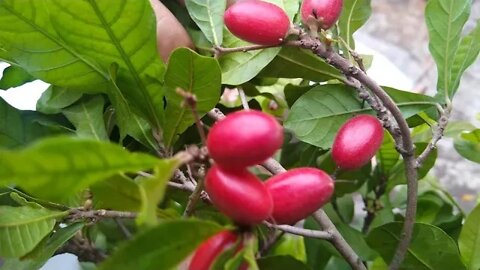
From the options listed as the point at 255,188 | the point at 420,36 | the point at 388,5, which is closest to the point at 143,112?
the point at 255,188

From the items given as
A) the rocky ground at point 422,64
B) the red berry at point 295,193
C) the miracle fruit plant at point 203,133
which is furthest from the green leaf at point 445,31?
the rocky ground at point 422,64

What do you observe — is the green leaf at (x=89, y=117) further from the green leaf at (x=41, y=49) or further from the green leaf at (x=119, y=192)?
the green leaf at (x=119, y=192)

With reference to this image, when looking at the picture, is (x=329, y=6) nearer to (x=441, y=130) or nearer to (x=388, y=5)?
(x=441, y=130)

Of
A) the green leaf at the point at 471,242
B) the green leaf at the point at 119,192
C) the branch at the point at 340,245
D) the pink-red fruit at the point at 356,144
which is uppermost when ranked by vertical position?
the green leaf at the point at 119,192

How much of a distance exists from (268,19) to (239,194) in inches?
5.7

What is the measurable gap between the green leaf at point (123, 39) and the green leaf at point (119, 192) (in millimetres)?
113

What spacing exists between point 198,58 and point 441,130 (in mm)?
166

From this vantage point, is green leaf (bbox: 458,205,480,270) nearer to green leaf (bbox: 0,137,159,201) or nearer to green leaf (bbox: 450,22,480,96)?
green leaf (bbox: 450,22,480,96)

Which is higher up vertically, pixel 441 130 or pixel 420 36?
pixel 441 130

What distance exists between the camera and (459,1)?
1.48 feet

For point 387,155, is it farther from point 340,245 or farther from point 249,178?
point 249,178

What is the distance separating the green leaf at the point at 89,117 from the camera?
44 centimetres

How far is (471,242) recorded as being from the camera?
1.45 feet

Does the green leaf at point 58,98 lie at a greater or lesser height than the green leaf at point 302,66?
lesser
